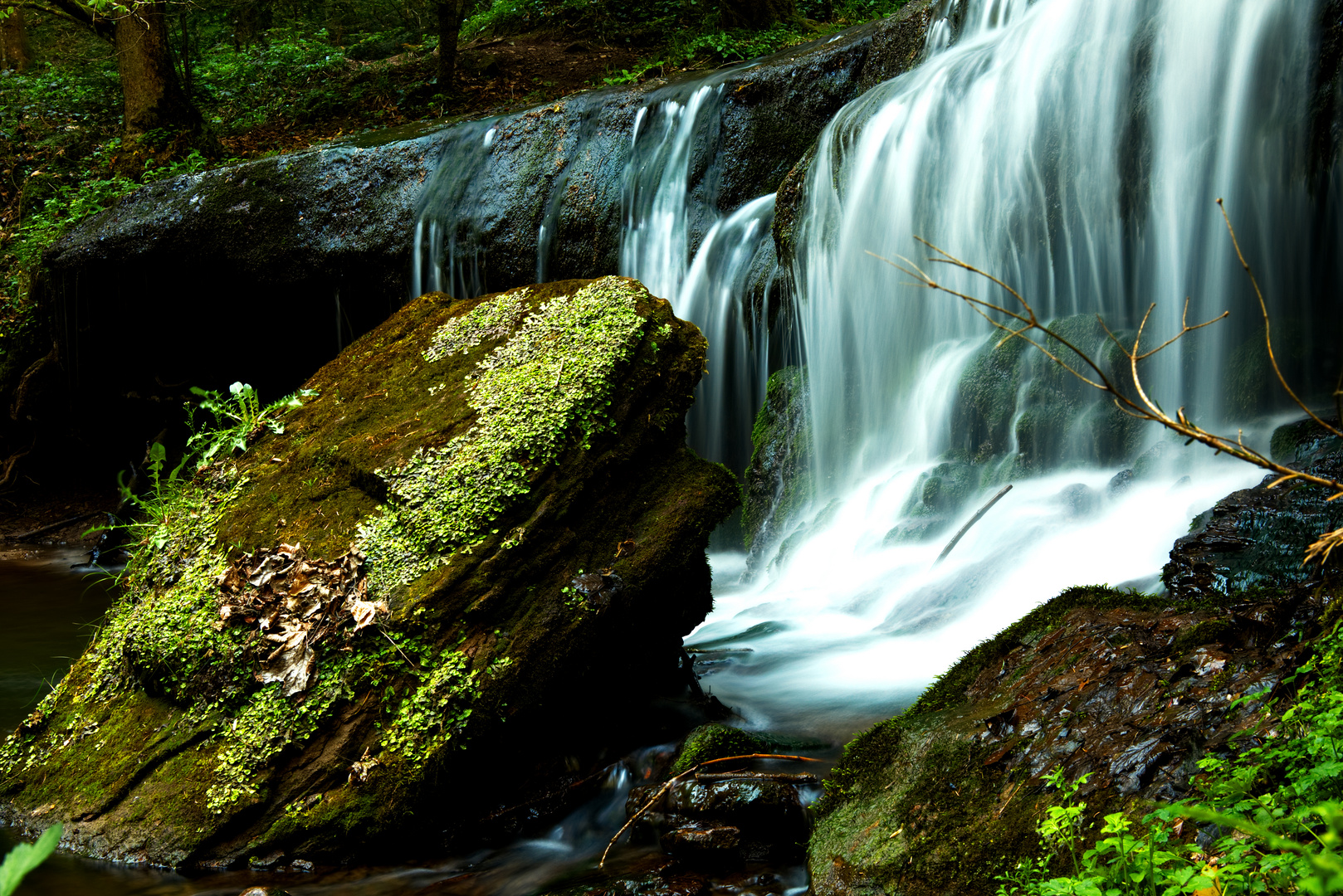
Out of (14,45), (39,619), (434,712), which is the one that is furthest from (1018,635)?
(14,45)

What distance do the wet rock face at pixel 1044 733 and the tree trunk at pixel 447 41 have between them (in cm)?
1239

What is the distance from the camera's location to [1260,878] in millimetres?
1680

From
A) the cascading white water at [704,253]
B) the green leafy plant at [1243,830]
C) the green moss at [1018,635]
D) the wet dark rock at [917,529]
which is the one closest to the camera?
the green leafy plant at [1243,830]

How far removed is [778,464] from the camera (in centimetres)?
764

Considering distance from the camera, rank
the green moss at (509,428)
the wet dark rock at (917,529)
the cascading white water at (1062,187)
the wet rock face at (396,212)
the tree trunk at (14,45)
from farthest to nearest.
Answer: the tree trunk at (14,45) < the wet rock face at (396,212) < the wet dark rock at (917,529) < the cascading white water at (1062,187) < the green moss at (509,428)

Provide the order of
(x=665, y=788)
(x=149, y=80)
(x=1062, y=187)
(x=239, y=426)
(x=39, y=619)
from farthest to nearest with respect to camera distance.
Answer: (x=149, y=80), (x=39, y=619), (x=1062, y=187), (x=239, y=426), (x=665, y=788)

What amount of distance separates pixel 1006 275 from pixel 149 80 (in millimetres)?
10851

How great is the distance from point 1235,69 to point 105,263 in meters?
10.3

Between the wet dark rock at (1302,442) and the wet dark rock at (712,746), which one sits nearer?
the wet dark rock at (712,746)

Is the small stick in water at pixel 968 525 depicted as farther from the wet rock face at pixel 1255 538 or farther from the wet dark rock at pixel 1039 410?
the wet rock face at pixel 1255 538

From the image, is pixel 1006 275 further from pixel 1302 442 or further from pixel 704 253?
pixel 704 253

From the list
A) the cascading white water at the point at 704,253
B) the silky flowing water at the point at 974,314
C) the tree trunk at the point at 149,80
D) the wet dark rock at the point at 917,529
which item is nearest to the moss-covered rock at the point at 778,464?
the silky flowing water at the point at 974,314

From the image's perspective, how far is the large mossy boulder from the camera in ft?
11.0

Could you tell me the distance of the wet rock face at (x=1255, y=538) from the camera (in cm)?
360
